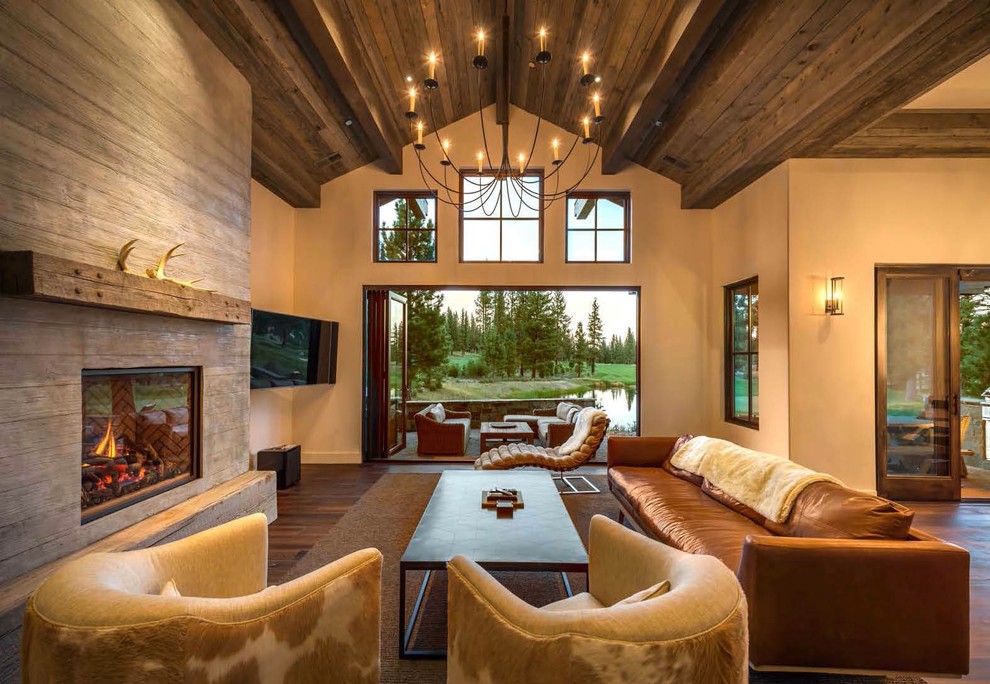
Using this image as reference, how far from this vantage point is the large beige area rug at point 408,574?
1.97 meters

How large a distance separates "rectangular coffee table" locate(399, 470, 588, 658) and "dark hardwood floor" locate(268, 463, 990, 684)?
3.30ft

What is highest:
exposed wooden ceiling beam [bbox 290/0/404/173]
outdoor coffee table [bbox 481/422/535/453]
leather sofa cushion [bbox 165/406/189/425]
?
exposed wooden ceiling beam [bbox 290/0/404/173]

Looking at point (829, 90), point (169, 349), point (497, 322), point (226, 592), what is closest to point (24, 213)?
point (169, 349)

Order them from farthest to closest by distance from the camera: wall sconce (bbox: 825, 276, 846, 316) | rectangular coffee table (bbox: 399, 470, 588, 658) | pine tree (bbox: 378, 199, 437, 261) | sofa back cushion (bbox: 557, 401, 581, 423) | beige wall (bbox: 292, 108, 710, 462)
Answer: sofa back cushion (bbox: 557, 401, 581, 423) → pine tree (bbox: 378, 199, 437, 261) → beige wall (bbox: 292, 108, 710, 462) → wall sconce (bbox: 825, 276, 846, 316) → rectangular coffee table (bbox: 399, 470, 588, 658)

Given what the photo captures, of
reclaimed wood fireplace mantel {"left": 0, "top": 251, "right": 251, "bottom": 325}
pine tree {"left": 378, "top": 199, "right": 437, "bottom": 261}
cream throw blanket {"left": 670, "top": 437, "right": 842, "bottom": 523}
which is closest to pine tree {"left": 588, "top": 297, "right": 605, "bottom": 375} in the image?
pine tree {"left": 378, "top": 199, "right": 437, "bottom": 261}

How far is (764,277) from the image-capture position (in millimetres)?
4719

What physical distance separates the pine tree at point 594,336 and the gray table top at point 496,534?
685cm

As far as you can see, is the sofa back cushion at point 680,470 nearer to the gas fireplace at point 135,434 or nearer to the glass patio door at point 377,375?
the gas fireplace at point 135,434

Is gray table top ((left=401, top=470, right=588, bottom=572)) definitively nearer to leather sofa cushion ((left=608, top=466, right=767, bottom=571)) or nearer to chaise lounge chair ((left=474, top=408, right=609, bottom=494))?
leather sofa cushion ((left=608, top=466, right=767, bottom=571))

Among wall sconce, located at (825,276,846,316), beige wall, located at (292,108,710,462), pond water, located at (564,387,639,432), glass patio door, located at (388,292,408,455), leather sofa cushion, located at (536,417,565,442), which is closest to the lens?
wall sconce, located at (825,276,846,316)

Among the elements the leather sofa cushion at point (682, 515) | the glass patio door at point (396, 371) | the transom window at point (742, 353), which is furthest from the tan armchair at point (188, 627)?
the glass patio door at point (396, 371)

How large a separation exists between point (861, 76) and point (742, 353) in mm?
2909

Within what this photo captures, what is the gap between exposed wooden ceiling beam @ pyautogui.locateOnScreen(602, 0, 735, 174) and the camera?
322 cm

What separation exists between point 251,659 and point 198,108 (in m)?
3.30
